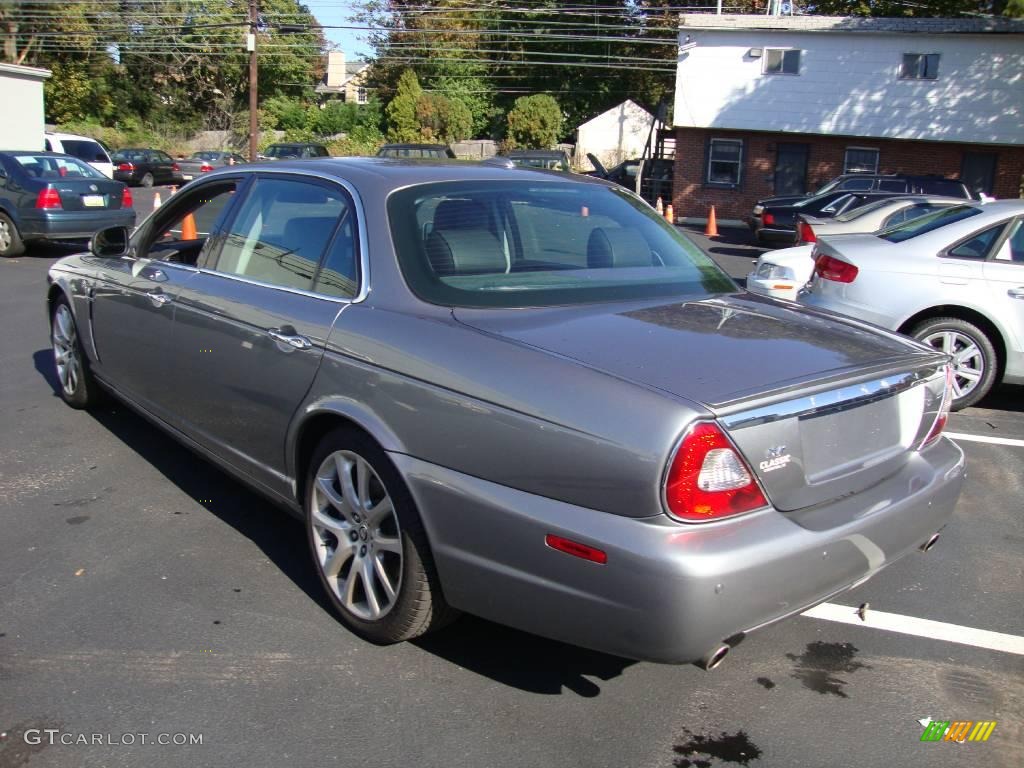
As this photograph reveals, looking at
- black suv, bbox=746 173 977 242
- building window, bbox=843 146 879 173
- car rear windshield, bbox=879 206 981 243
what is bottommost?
car rear windshield, bbox=879 206 981 243

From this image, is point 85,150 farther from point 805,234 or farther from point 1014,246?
point 1014,246

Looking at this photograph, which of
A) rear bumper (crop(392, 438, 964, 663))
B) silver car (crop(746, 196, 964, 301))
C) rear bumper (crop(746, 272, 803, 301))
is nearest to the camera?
rear bumper (crop(392, 438, 964, 663))

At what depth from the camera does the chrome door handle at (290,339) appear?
136 inches

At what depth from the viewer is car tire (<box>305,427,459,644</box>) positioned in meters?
3.06

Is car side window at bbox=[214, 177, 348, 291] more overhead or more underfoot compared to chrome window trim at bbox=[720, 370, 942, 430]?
more overhead

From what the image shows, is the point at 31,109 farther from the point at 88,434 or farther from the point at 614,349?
the point at 614,349

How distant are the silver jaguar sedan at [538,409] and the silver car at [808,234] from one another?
2615 mm

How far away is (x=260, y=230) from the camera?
411 cm

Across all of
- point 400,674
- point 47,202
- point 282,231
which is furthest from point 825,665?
point 47,202

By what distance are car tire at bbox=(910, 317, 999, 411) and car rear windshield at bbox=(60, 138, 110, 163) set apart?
1075 inches

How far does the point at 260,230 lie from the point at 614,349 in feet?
6.42

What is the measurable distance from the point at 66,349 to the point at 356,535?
3.59 meters

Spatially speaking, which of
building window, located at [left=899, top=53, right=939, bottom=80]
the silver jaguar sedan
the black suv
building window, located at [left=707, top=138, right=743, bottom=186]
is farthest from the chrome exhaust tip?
building window, located at [left=899, top=53, right=939, bottom=80]

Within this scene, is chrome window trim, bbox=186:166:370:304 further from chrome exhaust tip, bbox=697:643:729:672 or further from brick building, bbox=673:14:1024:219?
brick building, bbox=673:14:1024:219
